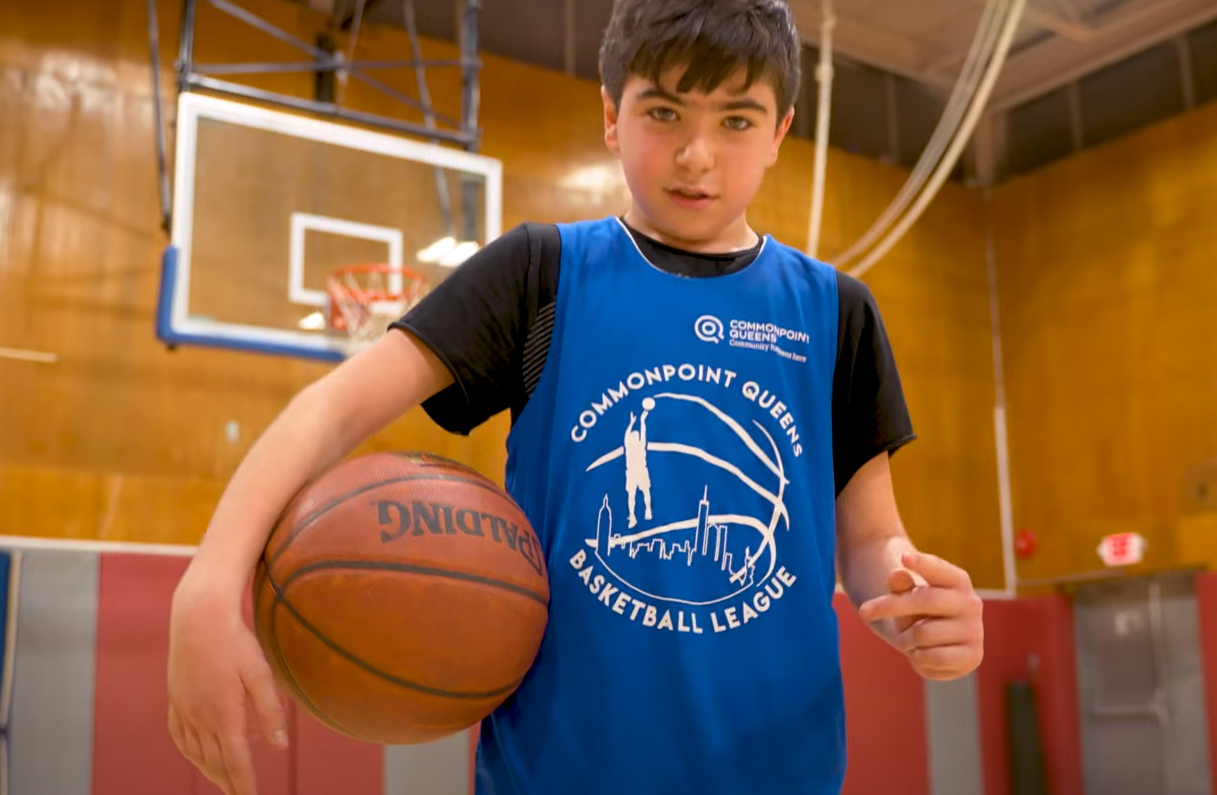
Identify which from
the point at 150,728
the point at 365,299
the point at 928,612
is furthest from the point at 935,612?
the point at 365,299

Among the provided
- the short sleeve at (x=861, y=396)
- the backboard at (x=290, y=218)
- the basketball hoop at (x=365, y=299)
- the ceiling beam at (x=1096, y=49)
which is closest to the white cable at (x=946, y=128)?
the ceiling beam at (x=1096, y=49)

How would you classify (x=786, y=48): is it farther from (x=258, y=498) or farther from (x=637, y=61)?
(x=258, y=498)

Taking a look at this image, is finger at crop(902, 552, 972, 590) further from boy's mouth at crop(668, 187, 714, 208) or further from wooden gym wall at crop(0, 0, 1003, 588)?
wooden gym wall at crop(0, 0, 1003, 588)

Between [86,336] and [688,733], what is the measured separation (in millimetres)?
5217

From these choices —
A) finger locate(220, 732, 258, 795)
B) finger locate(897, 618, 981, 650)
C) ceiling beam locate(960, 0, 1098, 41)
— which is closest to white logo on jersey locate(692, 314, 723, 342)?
finger locate(897, 618, 981, 650)

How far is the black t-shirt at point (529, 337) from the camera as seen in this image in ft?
3.95

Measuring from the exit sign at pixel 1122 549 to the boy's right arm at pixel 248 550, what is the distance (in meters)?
7.21

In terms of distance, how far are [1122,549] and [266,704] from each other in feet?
24.8

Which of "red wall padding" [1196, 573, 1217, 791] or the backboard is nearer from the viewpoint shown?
the backboard

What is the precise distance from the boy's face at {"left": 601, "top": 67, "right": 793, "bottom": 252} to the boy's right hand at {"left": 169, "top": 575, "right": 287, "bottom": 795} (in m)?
0.59

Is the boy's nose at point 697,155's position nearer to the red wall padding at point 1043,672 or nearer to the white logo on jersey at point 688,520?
the white logo on jersey at point 688,520

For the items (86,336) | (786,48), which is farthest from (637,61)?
(86,336)

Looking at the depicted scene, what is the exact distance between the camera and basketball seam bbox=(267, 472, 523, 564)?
1094 millimetres

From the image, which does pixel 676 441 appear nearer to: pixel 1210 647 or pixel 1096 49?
pixel 1210 647
